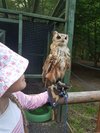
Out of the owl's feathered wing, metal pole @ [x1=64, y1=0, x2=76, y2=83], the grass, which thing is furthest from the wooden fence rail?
the grass

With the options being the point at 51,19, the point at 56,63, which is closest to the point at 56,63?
the point at 56,63

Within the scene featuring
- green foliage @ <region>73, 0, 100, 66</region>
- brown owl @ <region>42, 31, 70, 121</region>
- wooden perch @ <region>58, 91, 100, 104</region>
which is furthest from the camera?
green foliage @ <region>73, 0, 100, 66</region>

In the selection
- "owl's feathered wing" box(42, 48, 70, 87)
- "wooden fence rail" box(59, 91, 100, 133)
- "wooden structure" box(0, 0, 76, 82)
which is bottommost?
"wooden fence rail" box(59, 91, 100, 133)

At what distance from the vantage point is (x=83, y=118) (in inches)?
172

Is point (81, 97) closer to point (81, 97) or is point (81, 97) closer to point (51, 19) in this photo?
point (81, 97)

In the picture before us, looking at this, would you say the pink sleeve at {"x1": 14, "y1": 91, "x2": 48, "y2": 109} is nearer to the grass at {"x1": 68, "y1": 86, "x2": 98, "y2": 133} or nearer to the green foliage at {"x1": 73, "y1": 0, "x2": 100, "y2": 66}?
the grass at {"x1": 68, "y1": 86, "x2": 98, "y2": 133}

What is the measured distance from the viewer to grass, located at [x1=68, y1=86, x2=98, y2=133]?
3.96m

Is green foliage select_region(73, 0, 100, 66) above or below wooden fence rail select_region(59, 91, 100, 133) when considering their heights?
above

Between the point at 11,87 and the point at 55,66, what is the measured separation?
0.89m

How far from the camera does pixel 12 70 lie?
1.16 m

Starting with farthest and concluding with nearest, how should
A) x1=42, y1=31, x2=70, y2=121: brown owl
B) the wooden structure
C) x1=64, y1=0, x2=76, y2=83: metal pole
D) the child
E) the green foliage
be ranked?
the green foliage < x1=64, y1=0, x2=76, y2=83: metal pole < the wooden structure < x1=42, y1=31, x2=70, y2=121: brown owl < the child

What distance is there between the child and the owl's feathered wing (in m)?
0.59

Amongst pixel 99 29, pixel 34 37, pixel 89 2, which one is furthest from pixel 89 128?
pixel 99 29

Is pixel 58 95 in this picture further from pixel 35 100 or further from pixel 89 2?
pixel 89 2
